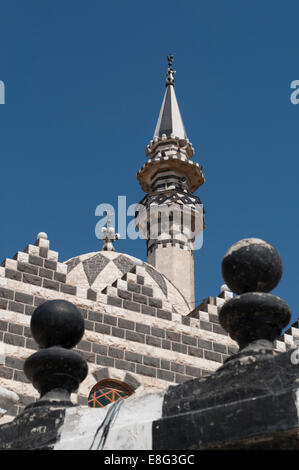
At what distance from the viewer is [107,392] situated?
38.5 ft

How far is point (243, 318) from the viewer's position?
484 cm

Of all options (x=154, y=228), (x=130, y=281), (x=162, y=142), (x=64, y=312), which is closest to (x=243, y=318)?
(x=64, y=312)

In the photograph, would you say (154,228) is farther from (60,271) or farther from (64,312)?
(64,312)

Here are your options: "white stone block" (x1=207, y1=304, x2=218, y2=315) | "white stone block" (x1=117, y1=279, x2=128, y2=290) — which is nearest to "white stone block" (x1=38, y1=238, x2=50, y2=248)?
"white stone block" (x1=117, y1=279, x2=128, y2=290)

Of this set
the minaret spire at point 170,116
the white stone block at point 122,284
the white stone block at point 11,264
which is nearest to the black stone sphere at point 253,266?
the white stone block at point 11,264

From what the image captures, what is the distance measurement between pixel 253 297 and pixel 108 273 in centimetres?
1411

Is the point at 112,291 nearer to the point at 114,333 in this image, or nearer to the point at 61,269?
the point at 114,333

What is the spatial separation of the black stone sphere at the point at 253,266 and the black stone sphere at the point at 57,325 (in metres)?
1.13

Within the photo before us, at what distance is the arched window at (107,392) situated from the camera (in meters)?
11.5

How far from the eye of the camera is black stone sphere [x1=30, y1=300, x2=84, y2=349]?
17.2 feet

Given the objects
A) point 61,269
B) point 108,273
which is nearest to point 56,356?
point 61,269

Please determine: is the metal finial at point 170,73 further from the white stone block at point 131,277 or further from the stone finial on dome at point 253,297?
the stone finial on dome at point 253,297

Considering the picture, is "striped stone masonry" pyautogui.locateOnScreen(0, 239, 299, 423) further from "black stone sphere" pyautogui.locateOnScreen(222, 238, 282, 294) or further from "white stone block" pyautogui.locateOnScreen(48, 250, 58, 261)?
"black stone sphere" pyautogui.locateOnScreen(222, 238, 282, 294)
